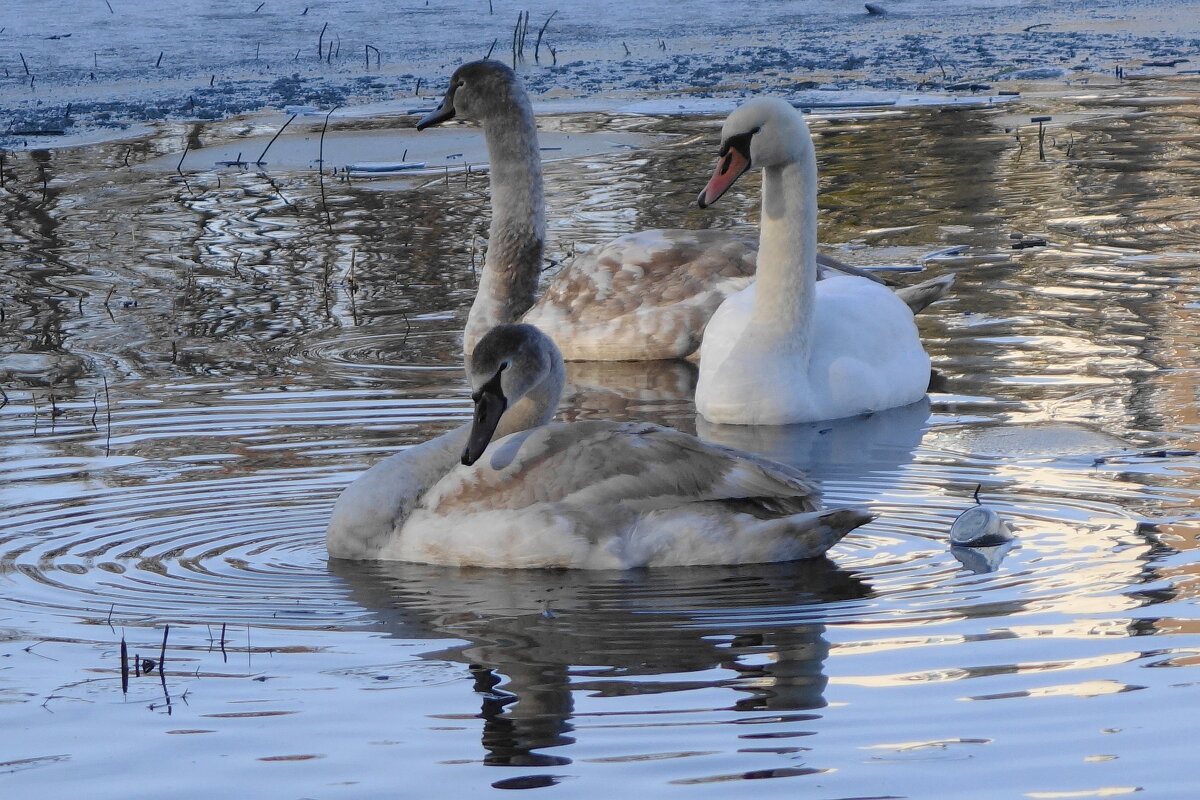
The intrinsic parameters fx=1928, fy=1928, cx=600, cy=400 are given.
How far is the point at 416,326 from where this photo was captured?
32.1 ft

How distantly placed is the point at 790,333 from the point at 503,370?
231 cm

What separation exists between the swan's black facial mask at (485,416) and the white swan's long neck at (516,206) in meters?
4.05

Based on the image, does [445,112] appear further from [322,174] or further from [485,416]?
[322,174]

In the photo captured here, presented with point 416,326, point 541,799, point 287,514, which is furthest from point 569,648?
point 416,326

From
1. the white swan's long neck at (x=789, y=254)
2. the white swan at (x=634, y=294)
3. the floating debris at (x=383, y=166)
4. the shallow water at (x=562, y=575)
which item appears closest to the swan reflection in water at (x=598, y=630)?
the shallow water at (x=562, y=575)

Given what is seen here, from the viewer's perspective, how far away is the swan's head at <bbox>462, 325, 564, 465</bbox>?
5.56 metres

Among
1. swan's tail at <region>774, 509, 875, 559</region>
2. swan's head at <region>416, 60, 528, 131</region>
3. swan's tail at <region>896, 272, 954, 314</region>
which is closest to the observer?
swan's tail at <region>774, 509, 875, 559</region>

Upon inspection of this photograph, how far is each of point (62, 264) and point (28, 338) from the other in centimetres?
201

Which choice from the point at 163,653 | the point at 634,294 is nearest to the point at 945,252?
the point at 634,294

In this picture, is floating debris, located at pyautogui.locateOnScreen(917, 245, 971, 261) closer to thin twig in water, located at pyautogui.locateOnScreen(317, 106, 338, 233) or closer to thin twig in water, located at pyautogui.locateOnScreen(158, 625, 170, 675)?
thin twig in water, located at pyautogui.locateOnScreen(317, 106, 338, 233)

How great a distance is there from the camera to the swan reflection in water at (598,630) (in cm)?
420

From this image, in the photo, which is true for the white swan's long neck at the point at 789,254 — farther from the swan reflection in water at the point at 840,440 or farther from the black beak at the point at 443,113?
the black beak at the point at 443,113

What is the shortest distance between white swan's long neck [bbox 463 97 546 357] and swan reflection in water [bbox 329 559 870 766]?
4232mm

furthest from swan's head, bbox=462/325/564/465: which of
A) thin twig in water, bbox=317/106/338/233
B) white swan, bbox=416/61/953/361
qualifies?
thin twig in water, bbox=317/106/338/233
